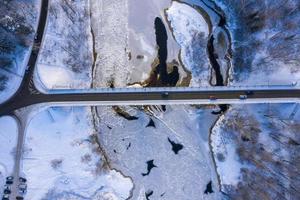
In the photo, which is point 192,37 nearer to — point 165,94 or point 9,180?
point 165,94

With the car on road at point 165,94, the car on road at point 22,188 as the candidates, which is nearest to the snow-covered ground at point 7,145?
the car on road at point 22,188

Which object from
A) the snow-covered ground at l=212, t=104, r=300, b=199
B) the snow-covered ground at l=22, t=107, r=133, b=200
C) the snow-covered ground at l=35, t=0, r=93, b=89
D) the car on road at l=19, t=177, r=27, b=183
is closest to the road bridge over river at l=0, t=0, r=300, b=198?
the car on road at l=19, t=177, r=27, b=183

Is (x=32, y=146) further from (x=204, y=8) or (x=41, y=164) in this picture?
(x=204, y=8)

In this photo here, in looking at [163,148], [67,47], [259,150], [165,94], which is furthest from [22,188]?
[259,150]

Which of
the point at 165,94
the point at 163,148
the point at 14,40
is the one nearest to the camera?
the point at 165,94

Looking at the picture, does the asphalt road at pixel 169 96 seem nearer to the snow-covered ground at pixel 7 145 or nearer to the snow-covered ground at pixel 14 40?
the snow-covered ground at pixel 7 145
